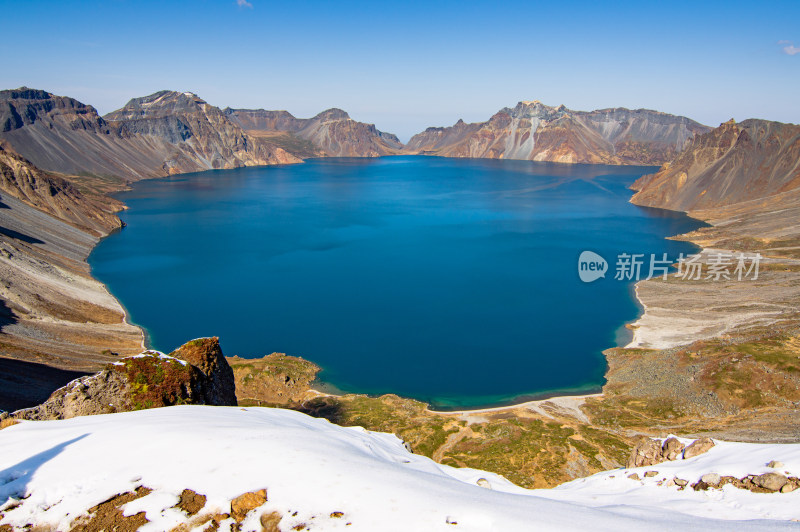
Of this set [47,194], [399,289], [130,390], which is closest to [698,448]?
[130,390]

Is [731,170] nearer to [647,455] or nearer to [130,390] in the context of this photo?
[647,455]

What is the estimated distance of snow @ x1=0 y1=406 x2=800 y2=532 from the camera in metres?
11.9

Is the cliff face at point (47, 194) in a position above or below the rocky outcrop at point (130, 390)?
above

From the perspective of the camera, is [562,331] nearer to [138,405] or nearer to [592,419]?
[592,419]

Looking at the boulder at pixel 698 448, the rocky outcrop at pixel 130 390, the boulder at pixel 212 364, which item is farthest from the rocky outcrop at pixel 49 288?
the boulder at pixel 698 448

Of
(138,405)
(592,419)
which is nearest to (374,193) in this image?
(592,419)

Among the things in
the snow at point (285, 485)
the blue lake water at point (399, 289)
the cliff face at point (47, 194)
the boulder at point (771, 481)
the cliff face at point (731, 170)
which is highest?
the cliff face at point (731, 170)

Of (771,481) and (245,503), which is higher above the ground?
(245,503)

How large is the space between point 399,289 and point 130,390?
2311 inches

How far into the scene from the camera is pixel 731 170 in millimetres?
148250

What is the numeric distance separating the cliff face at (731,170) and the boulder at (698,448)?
136 meters

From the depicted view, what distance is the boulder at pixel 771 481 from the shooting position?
15.4 m

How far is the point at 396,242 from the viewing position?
110 m

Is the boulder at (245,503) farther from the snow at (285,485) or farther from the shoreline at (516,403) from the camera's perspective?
the shoreline at (516,403)
